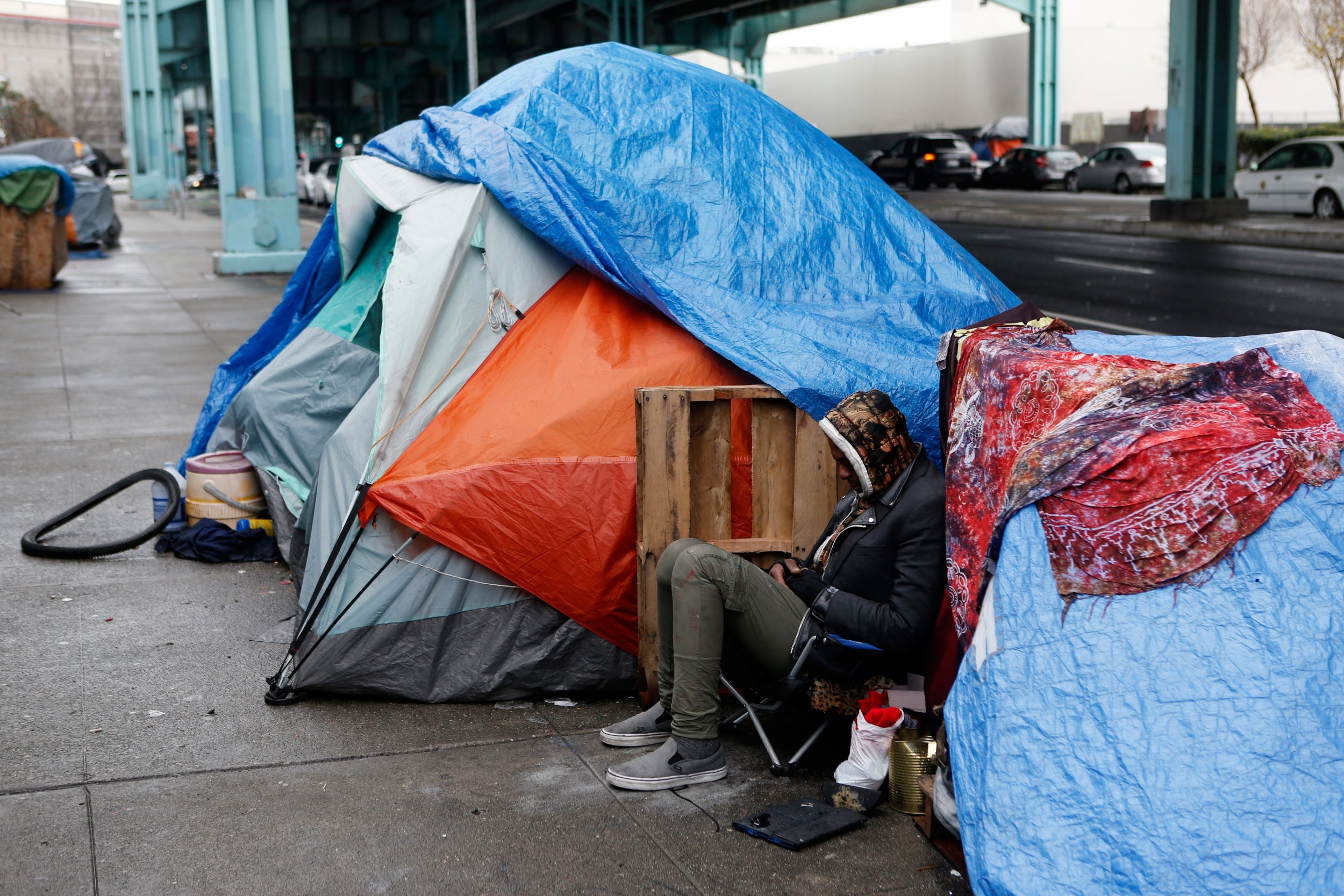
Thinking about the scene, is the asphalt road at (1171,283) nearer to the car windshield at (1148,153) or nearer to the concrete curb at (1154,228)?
the concrete curb at (1154,228)

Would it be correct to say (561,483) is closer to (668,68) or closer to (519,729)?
(519,729)

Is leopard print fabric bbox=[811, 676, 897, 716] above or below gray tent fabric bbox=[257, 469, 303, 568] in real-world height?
below

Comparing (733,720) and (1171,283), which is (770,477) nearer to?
(733,720)

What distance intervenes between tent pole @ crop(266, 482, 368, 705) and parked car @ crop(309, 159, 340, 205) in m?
32.4

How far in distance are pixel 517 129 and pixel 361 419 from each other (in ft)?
4.35

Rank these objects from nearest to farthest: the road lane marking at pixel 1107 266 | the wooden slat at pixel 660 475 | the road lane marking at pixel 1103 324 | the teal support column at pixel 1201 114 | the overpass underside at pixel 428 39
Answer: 1. the wooden slat at pixel 660 475
2. the road lane marking at pixel 1103 324
3. the road lane marking at pixel 1107 266
4. the teal support column at pixel 1201 114
5. the overpass underside at pixel 428 39

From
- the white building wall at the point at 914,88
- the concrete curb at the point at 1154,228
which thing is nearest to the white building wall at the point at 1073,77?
the white building wall at the point at 914,88

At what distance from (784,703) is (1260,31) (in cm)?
4704

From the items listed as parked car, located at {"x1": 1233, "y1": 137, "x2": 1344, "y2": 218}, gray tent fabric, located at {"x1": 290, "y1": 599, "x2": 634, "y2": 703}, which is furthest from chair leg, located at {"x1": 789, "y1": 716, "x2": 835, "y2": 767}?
parked car, located at {"x1": 1233, "y1": 137, "x2": 1344, "y2": 218}

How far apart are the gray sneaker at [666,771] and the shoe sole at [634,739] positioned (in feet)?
0.71

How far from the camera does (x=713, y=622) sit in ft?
11.9

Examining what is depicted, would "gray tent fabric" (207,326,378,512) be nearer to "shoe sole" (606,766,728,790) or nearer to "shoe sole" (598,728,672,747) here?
"shoe sole" (598,728,672,747)

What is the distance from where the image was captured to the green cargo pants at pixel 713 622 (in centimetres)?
362

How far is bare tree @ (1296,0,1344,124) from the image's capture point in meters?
38.8
